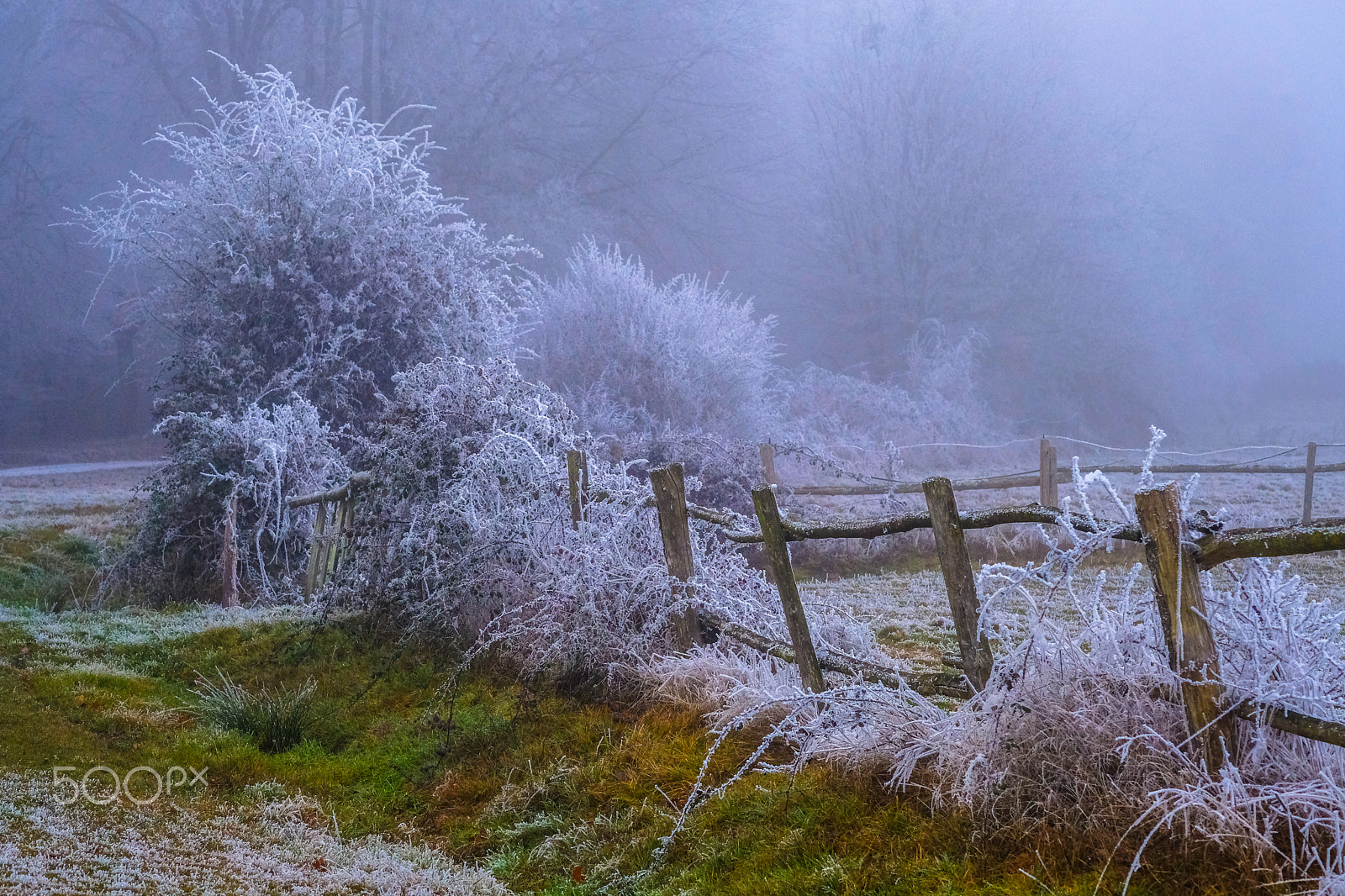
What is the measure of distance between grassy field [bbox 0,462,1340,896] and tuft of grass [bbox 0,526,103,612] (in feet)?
10.7

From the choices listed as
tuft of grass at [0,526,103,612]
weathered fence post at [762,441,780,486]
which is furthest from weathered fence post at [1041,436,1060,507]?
tuft of grass at [0,526,103,612]

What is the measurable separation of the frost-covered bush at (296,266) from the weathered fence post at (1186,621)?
8.87 metres

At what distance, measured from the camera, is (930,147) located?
27766 millimetres

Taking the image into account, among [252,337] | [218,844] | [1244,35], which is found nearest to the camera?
[218,844]

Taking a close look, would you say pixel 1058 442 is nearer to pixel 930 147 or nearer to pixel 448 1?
pixel 930 147

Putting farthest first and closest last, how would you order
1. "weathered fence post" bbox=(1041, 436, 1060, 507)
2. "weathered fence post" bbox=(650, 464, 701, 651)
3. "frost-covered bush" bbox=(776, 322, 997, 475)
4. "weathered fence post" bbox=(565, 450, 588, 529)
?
"frost-covered bush" bbox=(776, 322, 997, 475), "weathered fence post" bbox=(1041, 436, 1060, 507), "weathered fence post" bbox=(565, 450, 588, 529), "weathered fence post" bbox=(650, 464, 701, 651)

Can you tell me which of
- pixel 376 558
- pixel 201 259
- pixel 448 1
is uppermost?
pixel 448 1

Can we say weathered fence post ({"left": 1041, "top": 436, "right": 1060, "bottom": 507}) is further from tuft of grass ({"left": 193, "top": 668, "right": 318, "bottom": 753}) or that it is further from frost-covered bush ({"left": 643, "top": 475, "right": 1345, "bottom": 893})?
tuft of grass ({"left": 193, "top": 668, "right": 318, "bottom": 753})

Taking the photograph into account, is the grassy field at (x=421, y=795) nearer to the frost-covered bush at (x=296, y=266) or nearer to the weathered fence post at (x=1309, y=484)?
the frost-covered bush at (x=296, y=266)

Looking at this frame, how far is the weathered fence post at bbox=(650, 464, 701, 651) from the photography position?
4574 mm

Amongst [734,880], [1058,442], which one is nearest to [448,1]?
[1058,442]

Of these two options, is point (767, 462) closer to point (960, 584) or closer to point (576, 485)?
point (576, 485)

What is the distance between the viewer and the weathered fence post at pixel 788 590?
12.0 feet

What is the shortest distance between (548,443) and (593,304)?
9783 mm
